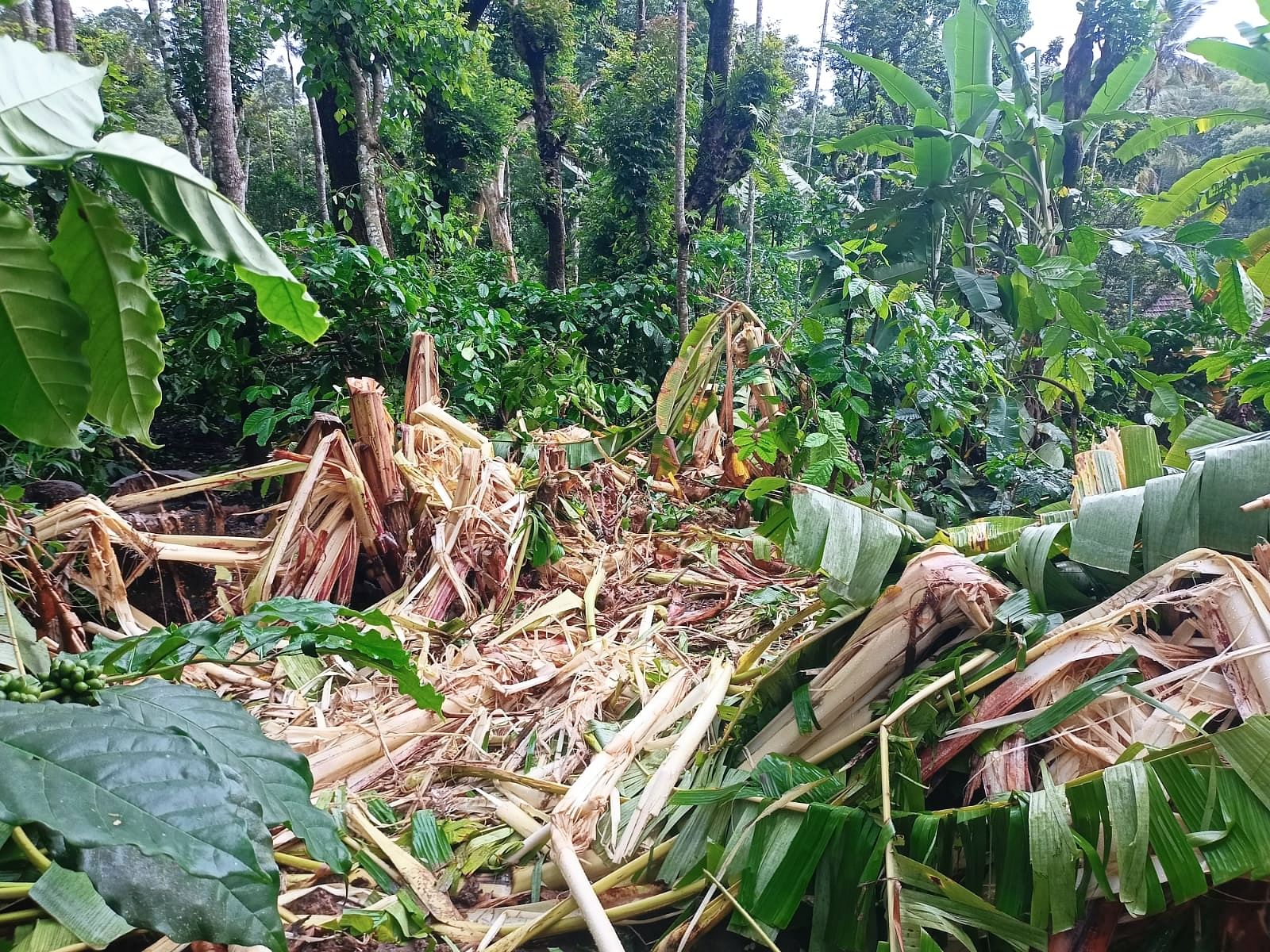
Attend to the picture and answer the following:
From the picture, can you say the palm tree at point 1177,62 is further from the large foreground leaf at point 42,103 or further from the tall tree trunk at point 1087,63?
the large foreground leaf at point 42,103

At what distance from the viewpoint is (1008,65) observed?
3354mm

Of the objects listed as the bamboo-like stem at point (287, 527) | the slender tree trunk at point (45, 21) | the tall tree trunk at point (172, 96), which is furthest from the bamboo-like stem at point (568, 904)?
the tall tree trunk at point (172, 96)

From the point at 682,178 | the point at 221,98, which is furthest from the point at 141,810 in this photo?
the point at 221,98

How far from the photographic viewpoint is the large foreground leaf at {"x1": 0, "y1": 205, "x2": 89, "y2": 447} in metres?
0.52

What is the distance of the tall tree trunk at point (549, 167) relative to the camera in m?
8.10

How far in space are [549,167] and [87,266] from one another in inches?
339

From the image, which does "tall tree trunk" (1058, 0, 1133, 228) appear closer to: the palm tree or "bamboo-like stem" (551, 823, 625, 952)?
"bamboo-like stem" (551, 823, 625, 952)

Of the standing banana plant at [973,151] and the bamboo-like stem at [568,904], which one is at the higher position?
the standing banana plant at [973,151]

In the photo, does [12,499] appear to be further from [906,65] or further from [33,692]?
[906,65]

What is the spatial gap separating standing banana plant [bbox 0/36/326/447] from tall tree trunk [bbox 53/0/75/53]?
284 inches

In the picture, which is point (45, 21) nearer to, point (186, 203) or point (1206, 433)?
point (186, 203)

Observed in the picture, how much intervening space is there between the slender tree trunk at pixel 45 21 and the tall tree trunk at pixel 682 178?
4.95 metres

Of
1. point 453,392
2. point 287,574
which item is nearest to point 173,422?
point 453,392

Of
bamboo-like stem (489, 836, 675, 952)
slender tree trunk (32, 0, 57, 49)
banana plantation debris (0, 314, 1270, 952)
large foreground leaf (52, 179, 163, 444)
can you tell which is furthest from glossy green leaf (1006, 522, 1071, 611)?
slender tree trunk (32, 0, 57, 49)
